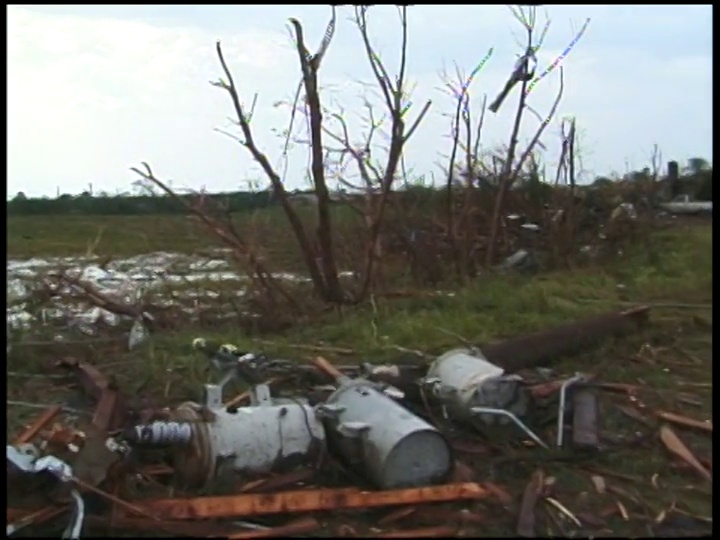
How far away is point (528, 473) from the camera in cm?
422

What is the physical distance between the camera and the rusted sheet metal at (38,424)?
4.55 meters

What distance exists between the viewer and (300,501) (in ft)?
12.2

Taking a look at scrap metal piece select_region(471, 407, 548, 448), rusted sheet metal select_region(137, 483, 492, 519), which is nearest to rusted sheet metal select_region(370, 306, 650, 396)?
scrap metal piece select_region(471, 407, 548, 448)

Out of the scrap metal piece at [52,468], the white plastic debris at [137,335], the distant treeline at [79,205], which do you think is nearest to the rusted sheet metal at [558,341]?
the white plastic debris at [137,335]

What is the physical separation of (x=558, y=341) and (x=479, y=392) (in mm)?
1783

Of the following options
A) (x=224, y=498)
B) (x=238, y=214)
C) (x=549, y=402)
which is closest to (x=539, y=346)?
(x=549, y=402)

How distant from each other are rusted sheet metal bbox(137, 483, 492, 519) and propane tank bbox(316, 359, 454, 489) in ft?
0.27

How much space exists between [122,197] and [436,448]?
1736cm

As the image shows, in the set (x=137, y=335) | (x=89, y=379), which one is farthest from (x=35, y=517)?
(x=137, y=335)

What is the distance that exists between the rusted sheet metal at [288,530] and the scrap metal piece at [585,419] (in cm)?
136

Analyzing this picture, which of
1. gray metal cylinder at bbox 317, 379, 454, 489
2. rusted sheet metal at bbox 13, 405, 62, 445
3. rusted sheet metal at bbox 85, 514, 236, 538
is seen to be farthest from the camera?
rusted sheet metal at bbox 13, 405, 62, 445

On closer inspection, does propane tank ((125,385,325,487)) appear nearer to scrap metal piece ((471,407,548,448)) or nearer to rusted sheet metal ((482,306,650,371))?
scrap metal piece ((471,407,548,448))

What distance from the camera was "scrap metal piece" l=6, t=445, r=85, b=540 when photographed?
3463 millimetres

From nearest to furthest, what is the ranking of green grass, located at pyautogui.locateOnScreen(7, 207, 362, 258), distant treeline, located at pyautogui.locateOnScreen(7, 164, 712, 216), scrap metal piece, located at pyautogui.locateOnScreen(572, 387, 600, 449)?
1. scrap metal piece, located at pyautogui.locateOnScreen(572, 387, 600, 449)
2. distant treeline, located at pyautogui.locateOnScreen(7, 164, 712, 216)
3. green grass, located at pyautogui.locateOnScreen(7, 207, 362, 258)
